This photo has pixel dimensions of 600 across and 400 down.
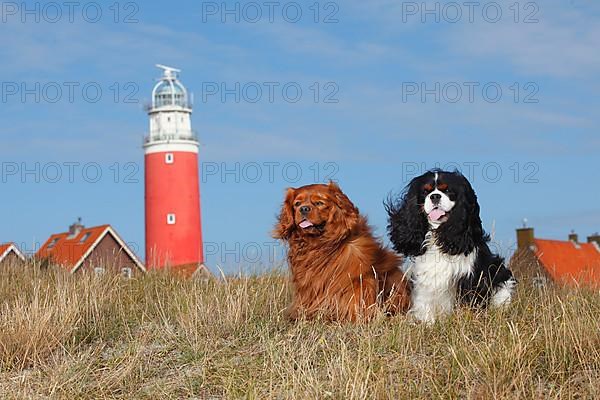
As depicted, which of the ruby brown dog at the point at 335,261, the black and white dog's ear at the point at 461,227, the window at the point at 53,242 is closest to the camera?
the black and white dog's ear at the point at 461,227

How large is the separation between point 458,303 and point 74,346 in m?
2.94

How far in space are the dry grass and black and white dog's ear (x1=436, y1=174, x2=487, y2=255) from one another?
1.55ft

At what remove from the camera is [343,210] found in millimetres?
7168

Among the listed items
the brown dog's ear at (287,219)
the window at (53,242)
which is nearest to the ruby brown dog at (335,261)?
the brown dog's ear at (287,219)

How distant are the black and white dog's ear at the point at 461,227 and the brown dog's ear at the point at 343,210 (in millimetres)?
774

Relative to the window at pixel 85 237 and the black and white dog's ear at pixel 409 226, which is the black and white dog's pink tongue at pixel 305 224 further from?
the window at pixel 85 237

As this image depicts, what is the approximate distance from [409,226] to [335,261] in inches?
25.3

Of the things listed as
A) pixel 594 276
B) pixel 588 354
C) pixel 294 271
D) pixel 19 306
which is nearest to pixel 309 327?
pixel 294 271

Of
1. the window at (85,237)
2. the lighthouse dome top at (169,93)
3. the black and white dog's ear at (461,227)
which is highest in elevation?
the lighthouse dome top at (169,93)

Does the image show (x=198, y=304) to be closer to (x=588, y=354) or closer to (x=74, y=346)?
(x=74, y=346)

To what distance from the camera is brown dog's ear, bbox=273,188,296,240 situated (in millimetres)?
7246

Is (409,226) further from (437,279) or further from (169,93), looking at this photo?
(169,93)

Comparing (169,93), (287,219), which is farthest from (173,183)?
(287,219)

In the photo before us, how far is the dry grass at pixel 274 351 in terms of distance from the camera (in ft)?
17.6
